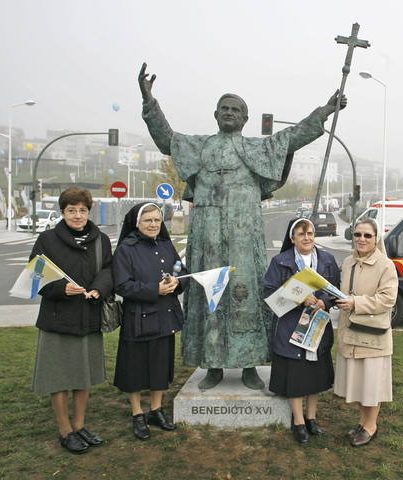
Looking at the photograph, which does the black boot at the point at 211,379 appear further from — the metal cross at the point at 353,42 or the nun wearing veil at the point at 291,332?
the metal cross at the point at 353,42

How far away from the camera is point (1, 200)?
4278 centimetres

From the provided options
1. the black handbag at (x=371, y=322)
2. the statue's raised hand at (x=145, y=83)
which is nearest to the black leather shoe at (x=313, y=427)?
the black handbag at (x=371, y=322)

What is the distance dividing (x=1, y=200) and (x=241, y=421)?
140 ft

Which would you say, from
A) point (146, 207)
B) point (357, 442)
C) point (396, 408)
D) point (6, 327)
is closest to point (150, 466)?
point (357, 442)

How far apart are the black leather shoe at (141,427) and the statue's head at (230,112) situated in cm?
221

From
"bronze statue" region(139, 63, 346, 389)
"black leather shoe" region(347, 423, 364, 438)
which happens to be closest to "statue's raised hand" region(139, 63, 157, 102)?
"bronze statue" region(139, 63, 346, 389)

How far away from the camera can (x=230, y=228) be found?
3848 millimetres

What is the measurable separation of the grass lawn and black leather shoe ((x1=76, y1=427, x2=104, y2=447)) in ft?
0.14

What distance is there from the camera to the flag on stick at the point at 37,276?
3.18 m

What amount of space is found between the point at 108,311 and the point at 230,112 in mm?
1716

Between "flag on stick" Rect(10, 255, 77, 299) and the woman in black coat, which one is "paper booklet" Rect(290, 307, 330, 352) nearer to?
the woman in black coat

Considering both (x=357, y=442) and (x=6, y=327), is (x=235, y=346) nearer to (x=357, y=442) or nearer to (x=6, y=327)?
(x=357, y=442)

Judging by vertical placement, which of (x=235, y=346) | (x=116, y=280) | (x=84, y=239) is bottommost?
(x=235, y=346)

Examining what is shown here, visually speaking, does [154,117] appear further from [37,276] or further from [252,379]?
[252,379]
